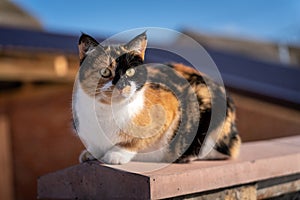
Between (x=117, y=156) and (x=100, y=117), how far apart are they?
12 cm

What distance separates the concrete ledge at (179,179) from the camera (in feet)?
3.06

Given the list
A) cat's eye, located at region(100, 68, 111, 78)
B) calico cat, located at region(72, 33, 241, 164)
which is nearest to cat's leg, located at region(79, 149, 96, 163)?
calico cat, located at region(72, 33, 241, 164)

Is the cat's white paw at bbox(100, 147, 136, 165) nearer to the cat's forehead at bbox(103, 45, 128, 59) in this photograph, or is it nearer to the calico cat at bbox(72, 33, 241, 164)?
the calico cat at bbox(72, 33, 241, 164)

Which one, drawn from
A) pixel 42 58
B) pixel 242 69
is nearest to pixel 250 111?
pixel 242 69

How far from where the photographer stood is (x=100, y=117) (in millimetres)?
1016

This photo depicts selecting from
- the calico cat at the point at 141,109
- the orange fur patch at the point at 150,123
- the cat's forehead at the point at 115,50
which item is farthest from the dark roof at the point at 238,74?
the cat's forehead at the point at 115,50

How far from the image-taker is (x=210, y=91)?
1.25m

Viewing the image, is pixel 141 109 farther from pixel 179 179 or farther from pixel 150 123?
pixel 179 179

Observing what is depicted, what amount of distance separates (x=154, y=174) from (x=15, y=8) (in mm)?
8528

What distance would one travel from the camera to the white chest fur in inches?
39.7

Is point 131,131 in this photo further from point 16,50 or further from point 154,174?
point 16,50

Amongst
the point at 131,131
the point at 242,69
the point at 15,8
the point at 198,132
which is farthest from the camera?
the point at 15,8

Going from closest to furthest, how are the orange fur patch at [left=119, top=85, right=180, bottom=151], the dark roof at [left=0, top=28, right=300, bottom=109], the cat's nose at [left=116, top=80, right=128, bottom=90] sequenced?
the cat's nose at [left=116, top=80, right=128, bottom=90]
the orange fur patch at [left=119, top=85, right=180, bottom=151]
the dark roof at [left=0, top=28, right=300, bottom=109]

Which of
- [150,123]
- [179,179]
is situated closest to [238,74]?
[150,123]
